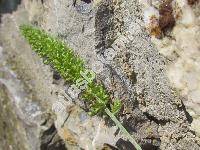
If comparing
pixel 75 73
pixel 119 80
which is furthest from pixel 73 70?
pixel 119 80

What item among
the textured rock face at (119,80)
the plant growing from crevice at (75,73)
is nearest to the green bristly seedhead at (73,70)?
the plant growing from crevice at (75,73)

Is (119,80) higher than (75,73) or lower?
lower

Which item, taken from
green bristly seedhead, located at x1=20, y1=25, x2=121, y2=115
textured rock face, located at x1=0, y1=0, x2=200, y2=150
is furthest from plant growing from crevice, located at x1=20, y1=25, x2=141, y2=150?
textured rock face, located at x1=0, y1=0, x2=200, y2=150

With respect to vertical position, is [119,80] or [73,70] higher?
[73,70]

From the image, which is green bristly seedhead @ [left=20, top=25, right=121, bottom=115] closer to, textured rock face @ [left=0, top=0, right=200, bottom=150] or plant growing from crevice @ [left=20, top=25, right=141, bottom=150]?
plant growing from crevice @ [left=20, top=25, right=141, bottom=150]

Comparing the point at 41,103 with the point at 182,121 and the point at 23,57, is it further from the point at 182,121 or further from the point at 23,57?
the point at 182,121

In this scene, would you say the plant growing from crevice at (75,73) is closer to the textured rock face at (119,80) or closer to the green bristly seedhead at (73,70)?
the green bristly seedhead at (73,70)

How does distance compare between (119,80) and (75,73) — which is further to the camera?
(119,80)

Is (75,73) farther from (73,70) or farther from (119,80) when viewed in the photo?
(119,80)
